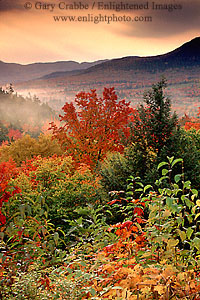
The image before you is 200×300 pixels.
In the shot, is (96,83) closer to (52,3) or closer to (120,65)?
(120,65)

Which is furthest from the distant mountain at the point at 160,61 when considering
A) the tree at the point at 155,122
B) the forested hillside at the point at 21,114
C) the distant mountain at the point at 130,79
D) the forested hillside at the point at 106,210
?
the tree at the point at 155,122

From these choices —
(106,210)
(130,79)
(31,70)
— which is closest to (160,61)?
(130,79)

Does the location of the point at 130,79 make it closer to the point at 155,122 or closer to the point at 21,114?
the point at 21,114

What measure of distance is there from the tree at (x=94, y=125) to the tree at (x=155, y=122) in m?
5.07

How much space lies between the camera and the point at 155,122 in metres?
7.70

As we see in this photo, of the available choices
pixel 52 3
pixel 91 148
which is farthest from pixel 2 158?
pixel 52 3

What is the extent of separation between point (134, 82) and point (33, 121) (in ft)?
166

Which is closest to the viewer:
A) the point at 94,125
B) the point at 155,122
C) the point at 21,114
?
the point at 155,122

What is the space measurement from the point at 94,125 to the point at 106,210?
371 inches

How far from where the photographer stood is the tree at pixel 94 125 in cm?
1305

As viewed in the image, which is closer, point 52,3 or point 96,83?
point 52,3

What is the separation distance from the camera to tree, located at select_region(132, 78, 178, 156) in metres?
7.62

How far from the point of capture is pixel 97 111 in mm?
13414

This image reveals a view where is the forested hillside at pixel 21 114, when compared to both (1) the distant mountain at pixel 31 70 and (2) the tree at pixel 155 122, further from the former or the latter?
(1) the distant mountain at pixel 31 70
